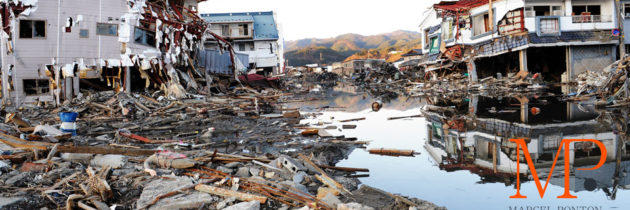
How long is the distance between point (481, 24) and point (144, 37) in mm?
23405

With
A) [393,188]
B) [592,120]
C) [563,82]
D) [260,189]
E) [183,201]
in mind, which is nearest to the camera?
[183,201]

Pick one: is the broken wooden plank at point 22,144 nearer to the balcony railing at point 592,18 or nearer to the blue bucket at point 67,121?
the blue bucket at point 67,121

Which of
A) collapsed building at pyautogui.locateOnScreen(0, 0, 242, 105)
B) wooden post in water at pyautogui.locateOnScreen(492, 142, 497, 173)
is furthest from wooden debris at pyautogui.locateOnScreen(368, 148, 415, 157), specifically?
collapsed building at pyautogui.locateOnScreen(0, 0, 242, 105)

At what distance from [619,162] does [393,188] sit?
3.66 m

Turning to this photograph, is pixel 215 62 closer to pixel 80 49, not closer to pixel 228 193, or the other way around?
pixel 80 49

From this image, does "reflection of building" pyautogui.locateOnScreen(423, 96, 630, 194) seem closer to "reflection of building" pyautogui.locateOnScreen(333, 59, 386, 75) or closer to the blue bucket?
the blue bucket

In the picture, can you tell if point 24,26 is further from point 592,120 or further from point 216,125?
point 592,120

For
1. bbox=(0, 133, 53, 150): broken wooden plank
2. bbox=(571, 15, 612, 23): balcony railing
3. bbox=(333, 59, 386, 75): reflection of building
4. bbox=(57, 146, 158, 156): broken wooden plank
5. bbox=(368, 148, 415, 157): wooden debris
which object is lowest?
bbox=(368, 148, 415, 157): wooden debris

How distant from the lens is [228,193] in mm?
4801

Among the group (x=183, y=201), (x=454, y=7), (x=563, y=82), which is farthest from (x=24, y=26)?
(x=563, y=82)

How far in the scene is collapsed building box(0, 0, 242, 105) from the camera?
61.6 ft

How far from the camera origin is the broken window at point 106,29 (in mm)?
20141

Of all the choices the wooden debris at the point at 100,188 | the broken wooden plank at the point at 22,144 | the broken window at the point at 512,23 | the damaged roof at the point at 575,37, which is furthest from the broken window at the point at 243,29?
the wooden debris at the point at 100,188

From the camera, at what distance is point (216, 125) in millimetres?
12945
